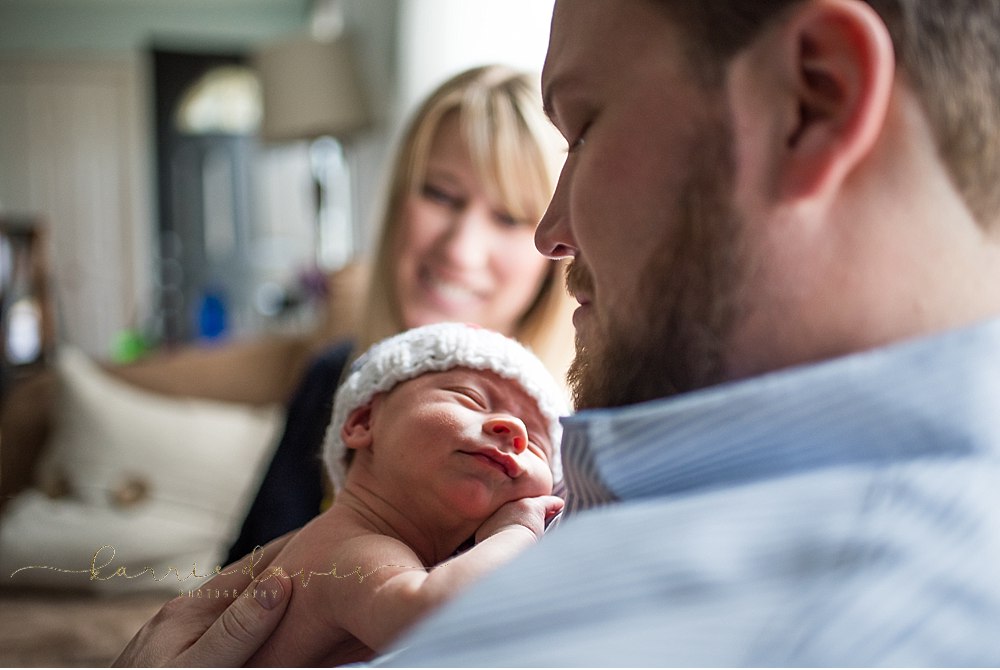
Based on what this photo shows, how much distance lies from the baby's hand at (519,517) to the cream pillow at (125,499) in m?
0.10

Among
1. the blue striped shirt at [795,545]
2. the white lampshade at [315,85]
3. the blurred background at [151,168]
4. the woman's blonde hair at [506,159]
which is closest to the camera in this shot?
the blue striped shirt at [795,545]

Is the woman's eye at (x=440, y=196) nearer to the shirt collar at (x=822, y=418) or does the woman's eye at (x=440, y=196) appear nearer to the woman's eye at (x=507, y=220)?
the woman's eye at (x=507, y=220)

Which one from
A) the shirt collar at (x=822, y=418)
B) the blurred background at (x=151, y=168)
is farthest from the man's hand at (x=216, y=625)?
the blurred background at (x=151, y=168)

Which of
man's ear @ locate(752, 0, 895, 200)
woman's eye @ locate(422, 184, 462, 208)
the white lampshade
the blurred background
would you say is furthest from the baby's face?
the blurred background

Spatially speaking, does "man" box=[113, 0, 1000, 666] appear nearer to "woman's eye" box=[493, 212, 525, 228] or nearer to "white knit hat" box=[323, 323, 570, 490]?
"white knit hat" box=[323, 323, 570, 490]

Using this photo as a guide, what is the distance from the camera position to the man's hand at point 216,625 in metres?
0.33

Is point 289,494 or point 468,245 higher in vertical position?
point 468,245

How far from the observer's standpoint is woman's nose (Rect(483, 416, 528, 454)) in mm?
348

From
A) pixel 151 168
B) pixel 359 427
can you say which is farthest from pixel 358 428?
pixel 151 168

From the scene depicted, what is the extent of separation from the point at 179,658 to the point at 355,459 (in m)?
0.10

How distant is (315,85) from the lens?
225cm

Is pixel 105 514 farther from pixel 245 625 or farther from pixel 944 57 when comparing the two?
pixel 944 57

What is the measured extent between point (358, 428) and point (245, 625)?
3.4 inches

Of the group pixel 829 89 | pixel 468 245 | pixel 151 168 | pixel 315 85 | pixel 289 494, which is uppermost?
pixel 829 89
